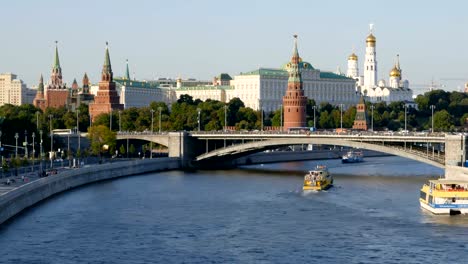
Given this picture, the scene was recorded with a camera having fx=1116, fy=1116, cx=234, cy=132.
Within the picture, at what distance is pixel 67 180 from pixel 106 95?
83.8m

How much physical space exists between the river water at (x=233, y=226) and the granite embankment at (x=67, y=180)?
61cm

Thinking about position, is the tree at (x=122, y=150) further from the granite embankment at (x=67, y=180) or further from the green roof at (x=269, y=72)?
the green roof at (x=269, y=72)

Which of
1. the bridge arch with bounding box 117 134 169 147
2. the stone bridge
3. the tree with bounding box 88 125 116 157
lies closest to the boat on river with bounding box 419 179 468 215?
the stone bridge

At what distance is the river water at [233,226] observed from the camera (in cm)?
4606

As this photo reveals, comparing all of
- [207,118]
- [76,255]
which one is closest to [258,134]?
[207,118]

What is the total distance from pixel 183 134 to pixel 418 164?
23.3 meters

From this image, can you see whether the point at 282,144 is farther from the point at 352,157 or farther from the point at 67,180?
the point at 67,180

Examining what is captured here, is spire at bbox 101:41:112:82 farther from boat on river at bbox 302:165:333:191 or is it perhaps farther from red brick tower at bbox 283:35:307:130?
boat on river at bbox 302:165:333:191

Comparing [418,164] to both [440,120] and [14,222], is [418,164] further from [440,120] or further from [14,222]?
[14,222]

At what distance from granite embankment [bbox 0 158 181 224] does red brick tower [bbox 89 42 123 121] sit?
56856 millimetres

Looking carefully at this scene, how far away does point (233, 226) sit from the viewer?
5431cm

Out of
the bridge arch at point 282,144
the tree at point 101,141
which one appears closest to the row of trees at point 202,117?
the tree at point 101,141

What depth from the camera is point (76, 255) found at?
45781 millimetres

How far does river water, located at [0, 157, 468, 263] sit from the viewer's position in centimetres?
4606
